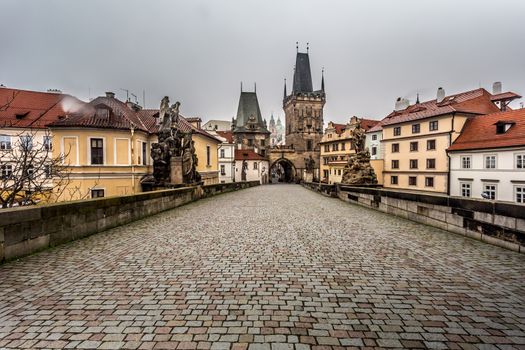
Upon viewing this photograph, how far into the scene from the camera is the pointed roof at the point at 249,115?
217ft

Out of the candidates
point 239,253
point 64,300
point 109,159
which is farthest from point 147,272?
point 109,159

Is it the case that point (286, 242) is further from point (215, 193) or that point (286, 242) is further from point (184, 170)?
point (215, 193)

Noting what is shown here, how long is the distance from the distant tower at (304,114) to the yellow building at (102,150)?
45.6 meters

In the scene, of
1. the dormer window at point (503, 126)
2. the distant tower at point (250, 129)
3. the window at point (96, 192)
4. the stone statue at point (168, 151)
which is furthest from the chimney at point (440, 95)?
the window at point (96, 192)

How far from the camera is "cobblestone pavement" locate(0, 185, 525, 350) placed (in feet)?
8.56

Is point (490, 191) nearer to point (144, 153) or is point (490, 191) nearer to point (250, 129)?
point (144, 153)

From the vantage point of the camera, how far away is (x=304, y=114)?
6744 cm

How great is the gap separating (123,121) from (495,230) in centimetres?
2516

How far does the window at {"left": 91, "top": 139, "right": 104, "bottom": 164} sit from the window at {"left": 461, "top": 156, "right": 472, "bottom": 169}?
3268 centimetres

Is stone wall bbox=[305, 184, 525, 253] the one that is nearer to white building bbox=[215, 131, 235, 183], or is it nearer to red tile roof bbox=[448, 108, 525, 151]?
red tile roof bbox=[448, 108, 525, 151]

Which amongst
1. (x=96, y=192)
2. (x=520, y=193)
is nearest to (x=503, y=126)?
(x=520, y=193)

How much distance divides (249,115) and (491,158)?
2053 inches

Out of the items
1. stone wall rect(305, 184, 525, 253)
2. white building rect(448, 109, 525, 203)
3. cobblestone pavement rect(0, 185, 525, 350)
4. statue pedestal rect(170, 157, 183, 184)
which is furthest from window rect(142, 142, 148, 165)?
white building rect(448, 109, 525, 203)

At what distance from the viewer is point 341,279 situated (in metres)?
3.98
